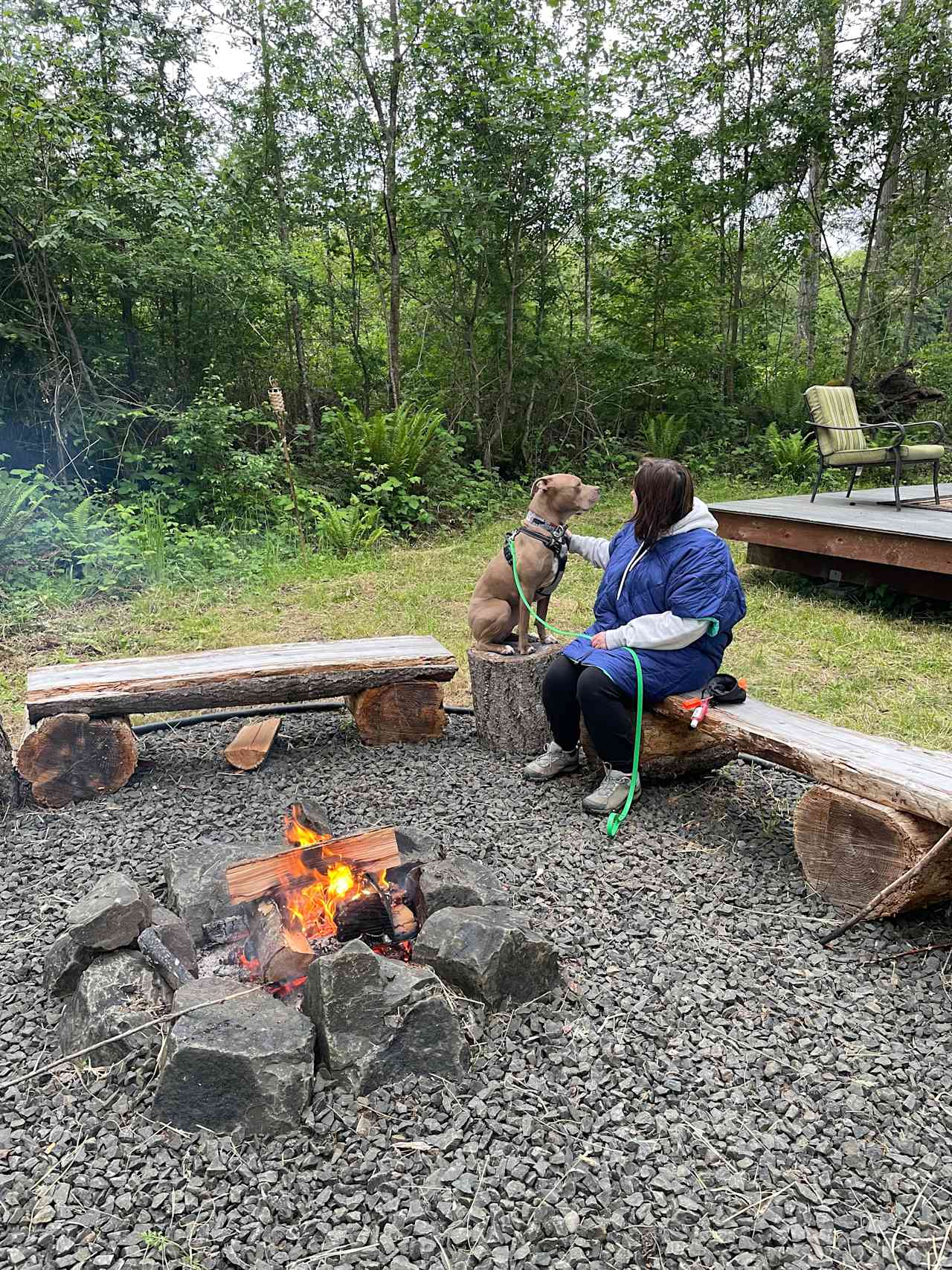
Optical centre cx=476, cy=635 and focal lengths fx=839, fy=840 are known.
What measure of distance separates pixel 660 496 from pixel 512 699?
112cm

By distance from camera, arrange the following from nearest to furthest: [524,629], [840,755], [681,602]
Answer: [840,755], [681,602], [524,629]

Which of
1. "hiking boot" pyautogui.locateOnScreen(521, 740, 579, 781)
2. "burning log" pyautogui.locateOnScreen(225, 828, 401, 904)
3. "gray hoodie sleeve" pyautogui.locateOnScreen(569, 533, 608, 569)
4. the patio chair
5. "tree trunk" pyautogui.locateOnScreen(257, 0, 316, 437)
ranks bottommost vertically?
"hiking boot" pyautogui.locateOnScreen(521, 740, 579, 781)

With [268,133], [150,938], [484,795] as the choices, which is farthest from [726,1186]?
[268,133]

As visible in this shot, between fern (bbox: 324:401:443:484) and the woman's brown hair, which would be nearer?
the woman's brown hair

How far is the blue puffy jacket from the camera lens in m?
3.02

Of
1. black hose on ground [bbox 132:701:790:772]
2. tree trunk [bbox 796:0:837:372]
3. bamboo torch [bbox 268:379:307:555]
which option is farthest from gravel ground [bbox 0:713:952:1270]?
tree trunk [bbox 796:0:837:372]

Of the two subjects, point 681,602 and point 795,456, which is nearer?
point 681,602

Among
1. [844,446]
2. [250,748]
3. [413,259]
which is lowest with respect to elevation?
[250,748]

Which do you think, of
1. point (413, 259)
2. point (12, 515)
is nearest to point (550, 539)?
point (12, 515)

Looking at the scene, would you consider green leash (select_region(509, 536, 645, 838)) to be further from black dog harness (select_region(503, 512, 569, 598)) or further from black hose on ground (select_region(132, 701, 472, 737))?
black hose on ground (select_region(132, 701, 472, 737))

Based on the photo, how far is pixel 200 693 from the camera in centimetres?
341

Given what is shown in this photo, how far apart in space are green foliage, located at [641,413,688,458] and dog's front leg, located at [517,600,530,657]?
736 centimetres

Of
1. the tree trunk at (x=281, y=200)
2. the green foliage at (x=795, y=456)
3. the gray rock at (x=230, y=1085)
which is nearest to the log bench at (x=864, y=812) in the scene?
the gray rock at (x=230, y=1085)

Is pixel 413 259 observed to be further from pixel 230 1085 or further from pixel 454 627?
pixel 230 1085
